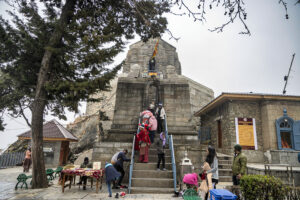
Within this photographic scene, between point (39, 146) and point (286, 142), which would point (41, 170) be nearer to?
point (39, 146)

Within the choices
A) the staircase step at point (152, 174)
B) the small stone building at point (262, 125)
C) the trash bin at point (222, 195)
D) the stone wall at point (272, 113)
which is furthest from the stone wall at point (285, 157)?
the trash bin at point (222, 195)

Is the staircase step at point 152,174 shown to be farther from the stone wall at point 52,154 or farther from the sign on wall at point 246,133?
the stone wall at point 52,154

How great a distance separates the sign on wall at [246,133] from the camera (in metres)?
12.3

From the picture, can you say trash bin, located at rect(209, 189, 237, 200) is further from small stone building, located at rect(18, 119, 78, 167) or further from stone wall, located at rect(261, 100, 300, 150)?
small stone building, located at rect(18, 119, 78, 167)

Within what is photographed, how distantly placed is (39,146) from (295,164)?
1380 centimetres

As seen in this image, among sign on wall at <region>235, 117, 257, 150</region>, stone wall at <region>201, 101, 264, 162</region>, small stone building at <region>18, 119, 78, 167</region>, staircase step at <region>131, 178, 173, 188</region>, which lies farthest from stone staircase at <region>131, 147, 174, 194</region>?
small stone building at <region>18, 119, 78, 167</region>

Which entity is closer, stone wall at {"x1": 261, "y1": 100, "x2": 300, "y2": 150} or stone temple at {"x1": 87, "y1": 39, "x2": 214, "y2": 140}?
stone temple at {"x1": 87, "y1": 39, "x2": 214, "y2": 140}

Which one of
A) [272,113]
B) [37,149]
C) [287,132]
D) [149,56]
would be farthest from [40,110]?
[149,56]

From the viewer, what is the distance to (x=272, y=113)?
40.5 ft

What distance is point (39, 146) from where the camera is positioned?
680cm

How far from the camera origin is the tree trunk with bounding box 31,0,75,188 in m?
6.67

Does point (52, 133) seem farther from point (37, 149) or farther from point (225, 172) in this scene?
point (225, 172)

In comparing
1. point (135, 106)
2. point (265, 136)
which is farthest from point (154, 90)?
point (265, 136)

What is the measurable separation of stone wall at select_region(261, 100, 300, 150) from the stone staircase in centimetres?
867
